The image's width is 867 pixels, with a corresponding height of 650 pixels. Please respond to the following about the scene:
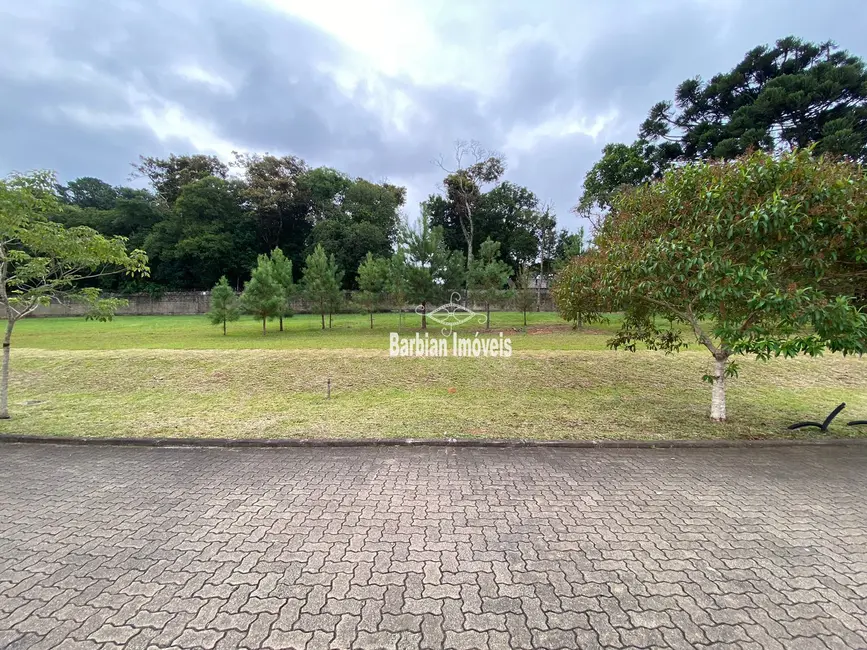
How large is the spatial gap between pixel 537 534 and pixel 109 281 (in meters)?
50.4

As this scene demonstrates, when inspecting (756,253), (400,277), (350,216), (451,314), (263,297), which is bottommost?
(451,314)

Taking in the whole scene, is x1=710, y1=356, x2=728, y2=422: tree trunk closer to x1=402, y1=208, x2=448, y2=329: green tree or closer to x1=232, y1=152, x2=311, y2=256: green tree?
x1=402, y1=208, x2=448, y2=329: green tree

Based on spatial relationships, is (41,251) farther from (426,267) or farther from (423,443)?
(426,267)

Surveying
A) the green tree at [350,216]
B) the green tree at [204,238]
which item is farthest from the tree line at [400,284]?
the green tree at [204,238]

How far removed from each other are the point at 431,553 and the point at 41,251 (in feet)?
22.5

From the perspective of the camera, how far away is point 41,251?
211 inches

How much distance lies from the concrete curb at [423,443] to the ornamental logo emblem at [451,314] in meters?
13.4

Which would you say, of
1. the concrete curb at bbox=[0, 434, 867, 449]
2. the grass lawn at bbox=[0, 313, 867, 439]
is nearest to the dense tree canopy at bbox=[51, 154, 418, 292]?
the grass lawn at bbox=[0, 313, 867, 439]

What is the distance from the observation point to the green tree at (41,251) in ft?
16.4

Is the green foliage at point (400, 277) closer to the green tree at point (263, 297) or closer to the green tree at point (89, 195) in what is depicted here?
the green tree at point (263, 297)

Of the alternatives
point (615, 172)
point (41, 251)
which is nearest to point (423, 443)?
point (41, 251)

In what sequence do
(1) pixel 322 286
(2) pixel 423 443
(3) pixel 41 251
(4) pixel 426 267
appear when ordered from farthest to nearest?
(1) pixel 322 286 → (4) pixel 426 267 → (3) pixel 41 251 → (2) pixel 423 443

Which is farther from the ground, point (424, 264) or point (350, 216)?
point (350, 216)

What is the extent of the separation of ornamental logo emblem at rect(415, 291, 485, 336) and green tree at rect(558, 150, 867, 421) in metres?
12.8
